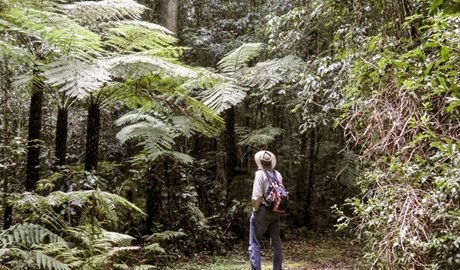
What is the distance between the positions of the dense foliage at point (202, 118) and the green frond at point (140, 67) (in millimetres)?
18

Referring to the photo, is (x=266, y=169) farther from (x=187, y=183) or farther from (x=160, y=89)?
(x=187, y=183)

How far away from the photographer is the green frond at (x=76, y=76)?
12.7ft

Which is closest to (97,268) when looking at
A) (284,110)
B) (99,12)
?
(99,12)

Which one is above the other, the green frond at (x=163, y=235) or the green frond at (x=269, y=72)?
the green frond at (x=269, y=72)

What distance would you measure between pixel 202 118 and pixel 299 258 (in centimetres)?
296

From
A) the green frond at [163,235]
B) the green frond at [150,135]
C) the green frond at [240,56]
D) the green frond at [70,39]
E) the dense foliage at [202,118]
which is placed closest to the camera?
the dense foliage at [202,118]

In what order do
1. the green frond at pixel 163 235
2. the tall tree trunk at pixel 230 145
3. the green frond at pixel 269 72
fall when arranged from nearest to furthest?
1. the green frond at pixel 269 72
2. the green frond at pixel 163 235
3. the tall tree trunk at pixel 230 145

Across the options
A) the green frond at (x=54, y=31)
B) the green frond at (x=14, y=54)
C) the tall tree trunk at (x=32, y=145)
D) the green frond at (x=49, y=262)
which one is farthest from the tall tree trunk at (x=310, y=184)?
the green frond at (x=49, y=262)

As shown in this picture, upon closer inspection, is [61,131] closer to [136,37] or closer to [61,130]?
[61,130]

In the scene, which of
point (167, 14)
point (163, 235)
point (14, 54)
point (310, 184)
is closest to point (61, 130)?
point (14, 54)

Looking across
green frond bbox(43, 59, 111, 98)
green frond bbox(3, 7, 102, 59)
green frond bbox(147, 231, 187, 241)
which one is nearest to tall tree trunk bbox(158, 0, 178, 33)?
green frond bbox(3, 7, 102, 59)

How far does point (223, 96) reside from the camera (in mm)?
5219

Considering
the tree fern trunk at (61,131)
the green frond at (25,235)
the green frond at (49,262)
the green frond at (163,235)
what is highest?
the tree fern trunk at (61,131)

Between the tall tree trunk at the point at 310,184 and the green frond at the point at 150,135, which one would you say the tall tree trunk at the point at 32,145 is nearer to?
the green frond at the point at 150,135
